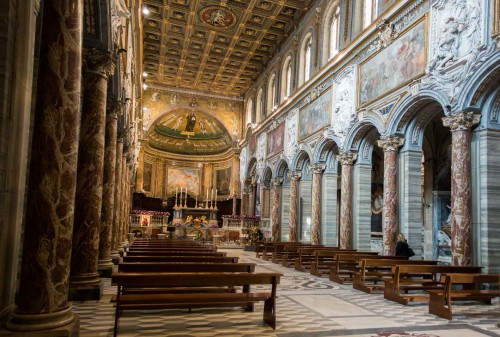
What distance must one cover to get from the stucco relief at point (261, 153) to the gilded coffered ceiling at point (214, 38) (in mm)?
5131

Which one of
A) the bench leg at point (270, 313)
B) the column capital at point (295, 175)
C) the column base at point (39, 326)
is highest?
the column capital at point (295, 175)

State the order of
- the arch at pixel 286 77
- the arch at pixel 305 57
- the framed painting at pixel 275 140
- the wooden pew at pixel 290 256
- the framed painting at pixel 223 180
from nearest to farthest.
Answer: the wooden pew at pixel 290 256
the arch at pixel 305 57
the arch at pixel 286 77
the framed painting at pixel 275 140
the framed painting at pixel 223 180

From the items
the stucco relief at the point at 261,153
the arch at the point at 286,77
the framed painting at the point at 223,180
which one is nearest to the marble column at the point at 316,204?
the arch at the point at 286,77

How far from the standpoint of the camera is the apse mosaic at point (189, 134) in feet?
119

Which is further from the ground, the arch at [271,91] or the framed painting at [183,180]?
the arch at [271,91]

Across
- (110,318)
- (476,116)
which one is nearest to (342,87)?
(476,116)

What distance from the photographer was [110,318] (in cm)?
634

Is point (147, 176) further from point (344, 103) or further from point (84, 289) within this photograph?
point (84, 289)

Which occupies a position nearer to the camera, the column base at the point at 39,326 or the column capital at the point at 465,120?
the column base at the point at 39,326

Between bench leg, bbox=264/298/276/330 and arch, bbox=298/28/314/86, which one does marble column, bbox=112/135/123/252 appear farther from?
arch, bbox=298/28/314/86

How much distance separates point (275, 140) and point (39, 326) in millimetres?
22976

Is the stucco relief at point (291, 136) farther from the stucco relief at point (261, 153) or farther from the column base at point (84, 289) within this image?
the column base at point (84, 289)

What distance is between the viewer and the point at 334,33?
779 inches

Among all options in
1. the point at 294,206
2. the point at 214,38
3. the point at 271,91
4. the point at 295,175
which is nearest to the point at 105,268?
the point at 294,206
